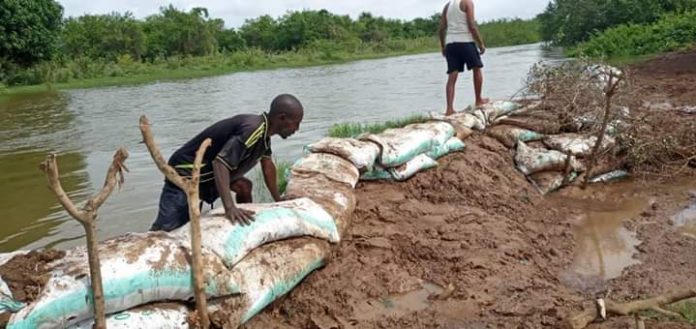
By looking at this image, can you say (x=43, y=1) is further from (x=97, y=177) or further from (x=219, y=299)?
(x=219, y=299)

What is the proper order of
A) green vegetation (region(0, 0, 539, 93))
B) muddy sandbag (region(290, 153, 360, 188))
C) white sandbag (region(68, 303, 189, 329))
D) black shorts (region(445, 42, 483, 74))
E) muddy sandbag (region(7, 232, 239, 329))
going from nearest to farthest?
1. muddy sandbag (region(7, 232, 239, 329))
2. white sandbag (region(68, 303, 189, 329))
3. muddy sandbag (region(290, 153, 360, 188))
4. black shorts (region(445, 42, 483, 74))
5. green vegetation (region(0, 0, 539, 93))

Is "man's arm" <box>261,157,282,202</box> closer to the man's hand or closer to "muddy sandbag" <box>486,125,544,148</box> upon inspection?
the man's hand

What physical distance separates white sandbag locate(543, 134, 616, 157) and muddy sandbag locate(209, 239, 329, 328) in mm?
3011

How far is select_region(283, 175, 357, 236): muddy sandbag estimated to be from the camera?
368 cm

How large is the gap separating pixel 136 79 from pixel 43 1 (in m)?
4.42

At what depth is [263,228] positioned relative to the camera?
3.06 metres

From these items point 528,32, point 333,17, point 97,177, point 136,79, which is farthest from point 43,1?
point 528,32

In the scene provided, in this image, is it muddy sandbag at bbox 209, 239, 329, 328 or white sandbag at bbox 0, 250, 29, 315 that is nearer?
white sandbag at bbox 0, 250, 29, 315

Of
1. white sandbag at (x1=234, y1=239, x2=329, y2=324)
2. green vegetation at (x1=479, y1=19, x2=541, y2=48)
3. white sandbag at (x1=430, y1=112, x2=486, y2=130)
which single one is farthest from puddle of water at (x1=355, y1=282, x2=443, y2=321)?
green vegetation at (x1=479, y1=19, x2=541, y2=48)

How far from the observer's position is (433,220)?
4.14m

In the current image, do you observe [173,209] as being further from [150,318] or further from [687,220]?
[687,220]

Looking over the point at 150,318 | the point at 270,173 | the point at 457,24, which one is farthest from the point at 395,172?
the point at 150,318

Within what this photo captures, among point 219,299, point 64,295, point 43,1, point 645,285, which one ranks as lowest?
point 645,285

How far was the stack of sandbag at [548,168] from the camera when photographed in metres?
5.24
